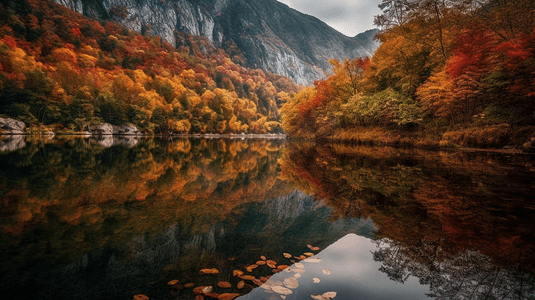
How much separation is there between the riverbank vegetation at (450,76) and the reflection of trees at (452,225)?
34.4 ft

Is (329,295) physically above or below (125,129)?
below

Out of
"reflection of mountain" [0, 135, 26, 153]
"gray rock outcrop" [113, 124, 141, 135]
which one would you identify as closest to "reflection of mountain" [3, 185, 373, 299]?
"reflection of mountain" [0, 135, 26, 153]

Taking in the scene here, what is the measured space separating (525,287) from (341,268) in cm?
149

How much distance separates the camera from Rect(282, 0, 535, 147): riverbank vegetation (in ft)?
46.3

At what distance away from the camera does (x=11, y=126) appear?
3381cm

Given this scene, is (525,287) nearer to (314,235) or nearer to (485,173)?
(314,235)

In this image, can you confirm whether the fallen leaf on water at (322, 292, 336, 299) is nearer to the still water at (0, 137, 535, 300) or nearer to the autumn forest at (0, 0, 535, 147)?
the still water at (0, 137, 535, 300)

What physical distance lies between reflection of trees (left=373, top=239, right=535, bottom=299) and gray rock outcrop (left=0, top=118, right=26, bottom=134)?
47265mm

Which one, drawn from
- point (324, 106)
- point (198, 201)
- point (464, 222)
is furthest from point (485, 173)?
point (324, 106)

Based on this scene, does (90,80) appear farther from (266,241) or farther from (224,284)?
(224,284)

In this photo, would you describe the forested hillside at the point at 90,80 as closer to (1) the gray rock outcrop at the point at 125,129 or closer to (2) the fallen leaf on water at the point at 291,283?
(1) the gray rock outcrop at the point at 125,129

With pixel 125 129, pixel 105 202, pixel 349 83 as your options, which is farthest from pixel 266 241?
pixel 125 129

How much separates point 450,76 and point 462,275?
1937 cm

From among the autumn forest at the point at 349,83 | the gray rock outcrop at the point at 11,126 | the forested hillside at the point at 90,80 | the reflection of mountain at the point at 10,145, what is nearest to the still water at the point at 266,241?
the reflection of mountain at the point at 10,145
